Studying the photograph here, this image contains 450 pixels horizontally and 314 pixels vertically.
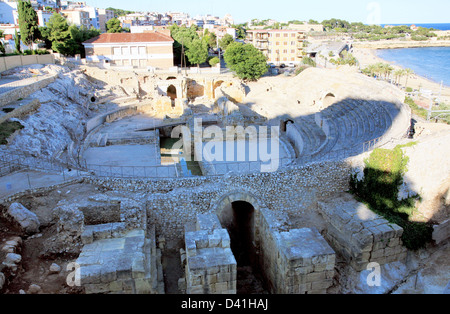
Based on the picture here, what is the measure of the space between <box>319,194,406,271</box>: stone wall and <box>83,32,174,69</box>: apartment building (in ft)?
124

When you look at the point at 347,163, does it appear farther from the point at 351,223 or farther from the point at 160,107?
the point at 160,107

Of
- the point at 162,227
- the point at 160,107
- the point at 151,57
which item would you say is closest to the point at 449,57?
the point at 151,57

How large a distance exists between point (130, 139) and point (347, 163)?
1555 cm

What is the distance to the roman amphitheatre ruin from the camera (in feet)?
33.1

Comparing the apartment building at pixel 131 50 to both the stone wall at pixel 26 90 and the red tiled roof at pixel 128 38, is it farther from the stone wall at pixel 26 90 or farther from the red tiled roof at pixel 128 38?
the stone wall at pixel 26 90

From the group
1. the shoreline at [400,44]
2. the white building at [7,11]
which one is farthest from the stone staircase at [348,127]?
the shoreline at [400,44]

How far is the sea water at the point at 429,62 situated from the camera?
58487mm

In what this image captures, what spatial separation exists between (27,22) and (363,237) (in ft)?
138

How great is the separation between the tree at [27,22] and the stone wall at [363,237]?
40.1 meters

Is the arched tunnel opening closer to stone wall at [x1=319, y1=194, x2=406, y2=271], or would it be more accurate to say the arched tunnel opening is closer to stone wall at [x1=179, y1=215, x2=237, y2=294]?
stone wall at [x1=179, y1=215, x2=237, y2=294]

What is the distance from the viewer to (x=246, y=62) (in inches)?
1649

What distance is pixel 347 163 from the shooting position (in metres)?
15.1

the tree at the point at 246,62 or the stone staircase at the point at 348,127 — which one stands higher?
the tree at the point at 246,62

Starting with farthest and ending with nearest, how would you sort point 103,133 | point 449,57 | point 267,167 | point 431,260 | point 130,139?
point 449,57
point 103,133
point 130,139
point 267,167
point 431,260
